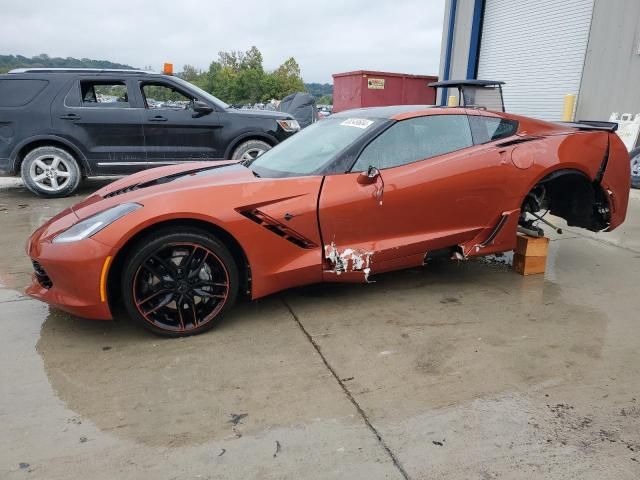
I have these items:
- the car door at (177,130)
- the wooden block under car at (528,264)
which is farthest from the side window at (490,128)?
the car door at (177,130)

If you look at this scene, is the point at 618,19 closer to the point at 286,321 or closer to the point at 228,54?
the point at 286,321

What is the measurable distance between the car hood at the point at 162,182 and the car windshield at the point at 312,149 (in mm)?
192

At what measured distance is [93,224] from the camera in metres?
2.96

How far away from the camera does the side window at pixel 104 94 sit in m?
7.27

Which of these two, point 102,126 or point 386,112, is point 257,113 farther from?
point 386,112

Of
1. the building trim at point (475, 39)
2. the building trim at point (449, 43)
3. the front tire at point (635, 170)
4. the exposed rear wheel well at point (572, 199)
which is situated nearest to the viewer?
the exposed rear wheel well at point (572, 199)

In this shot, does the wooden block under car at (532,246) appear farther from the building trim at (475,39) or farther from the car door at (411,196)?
the building trim at (475,39)

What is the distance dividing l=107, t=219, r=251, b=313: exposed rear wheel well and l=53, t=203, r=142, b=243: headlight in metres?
0.16

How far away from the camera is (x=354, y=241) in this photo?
3.37 metres

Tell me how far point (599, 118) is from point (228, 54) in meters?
77.8

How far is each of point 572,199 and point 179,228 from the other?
344 centimetres

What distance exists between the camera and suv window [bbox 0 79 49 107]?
6.96m

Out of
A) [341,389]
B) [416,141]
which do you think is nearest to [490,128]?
[416,141]

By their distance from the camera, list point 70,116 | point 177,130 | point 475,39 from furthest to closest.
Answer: point 475,39 → point 177,130 → point 70,116
